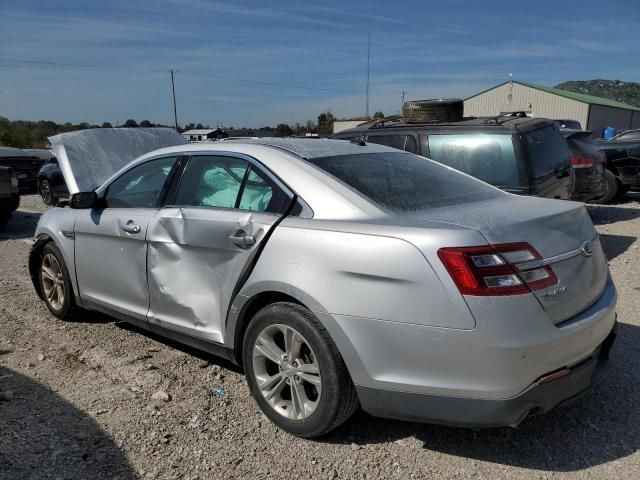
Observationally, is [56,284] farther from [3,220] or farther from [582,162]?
[582,162]

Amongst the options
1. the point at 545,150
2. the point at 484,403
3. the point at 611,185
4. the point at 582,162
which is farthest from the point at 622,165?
the point at 484,403

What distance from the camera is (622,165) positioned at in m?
11.4

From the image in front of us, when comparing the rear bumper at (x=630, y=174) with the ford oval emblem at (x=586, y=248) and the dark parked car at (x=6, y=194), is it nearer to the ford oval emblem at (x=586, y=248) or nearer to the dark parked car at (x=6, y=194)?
the ford oval emblem at (x=586, y=248)

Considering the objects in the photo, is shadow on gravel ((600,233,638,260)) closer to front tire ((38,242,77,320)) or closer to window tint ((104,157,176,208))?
window tint ((104,157,176,208))

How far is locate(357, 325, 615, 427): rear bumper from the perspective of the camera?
2344mm

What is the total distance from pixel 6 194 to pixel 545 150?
8816 mm

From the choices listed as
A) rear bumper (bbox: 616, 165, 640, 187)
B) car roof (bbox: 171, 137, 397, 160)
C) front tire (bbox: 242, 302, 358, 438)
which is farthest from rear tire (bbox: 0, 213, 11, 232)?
rear bumper (bbox: 616, 165, 640, 187)

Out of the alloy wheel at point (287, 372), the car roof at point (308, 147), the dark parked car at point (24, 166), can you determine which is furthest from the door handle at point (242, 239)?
the dark parked car at point (24, 166)

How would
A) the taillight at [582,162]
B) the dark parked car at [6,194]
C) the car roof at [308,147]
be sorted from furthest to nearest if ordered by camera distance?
the dark parked car at [6,194] < the taillight at [582,162] < the car roof at [308,147]

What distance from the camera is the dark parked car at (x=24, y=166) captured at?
559 inches

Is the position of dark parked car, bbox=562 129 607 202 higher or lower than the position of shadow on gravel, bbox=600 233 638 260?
higher

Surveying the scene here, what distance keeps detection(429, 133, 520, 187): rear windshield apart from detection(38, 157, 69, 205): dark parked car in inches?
387

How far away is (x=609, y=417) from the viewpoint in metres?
3.09

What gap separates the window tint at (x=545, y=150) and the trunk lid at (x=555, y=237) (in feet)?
10.3
